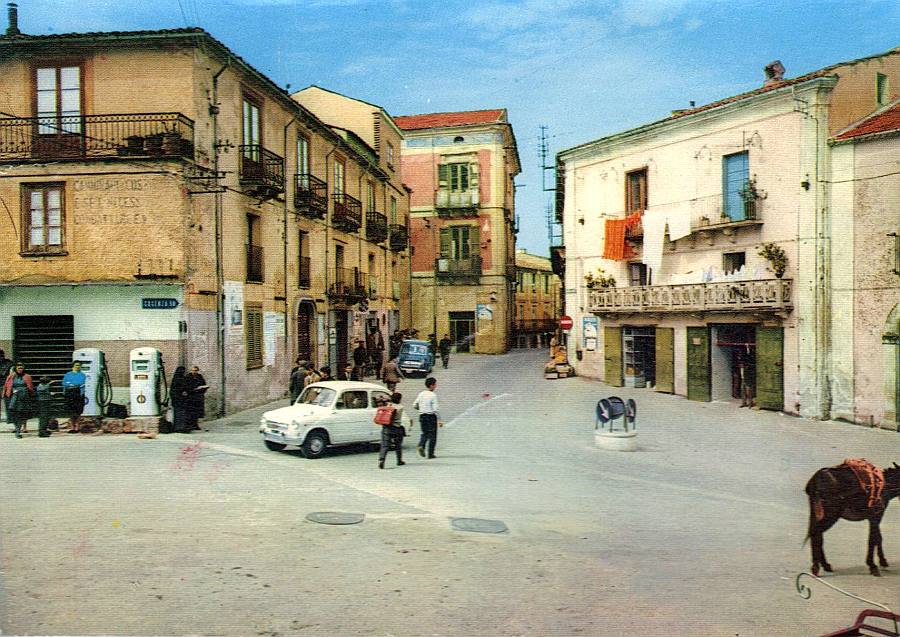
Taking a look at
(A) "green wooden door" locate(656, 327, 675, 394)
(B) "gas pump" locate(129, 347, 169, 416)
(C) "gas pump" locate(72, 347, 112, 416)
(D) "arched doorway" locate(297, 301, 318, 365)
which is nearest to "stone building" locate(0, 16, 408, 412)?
(C) "gas pump" locate(72, 347, 112, 416)

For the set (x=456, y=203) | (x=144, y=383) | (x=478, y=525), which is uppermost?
(x=456, y=203)

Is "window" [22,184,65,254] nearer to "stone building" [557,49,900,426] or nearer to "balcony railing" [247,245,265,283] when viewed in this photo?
"balcony railing" [247,245,265,283]

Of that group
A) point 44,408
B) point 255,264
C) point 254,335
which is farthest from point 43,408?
point 255,264

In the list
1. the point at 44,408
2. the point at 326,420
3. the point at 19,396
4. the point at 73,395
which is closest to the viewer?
the point at 326,420

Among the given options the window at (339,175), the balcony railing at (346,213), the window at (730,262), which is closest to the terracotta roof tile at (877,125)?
the window at (730,262)

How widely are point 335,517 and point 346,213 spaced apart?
22513 mm

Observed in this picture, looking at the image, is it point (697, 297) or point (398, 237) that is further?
point (398, 237)

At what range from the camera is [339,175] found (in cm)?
3123

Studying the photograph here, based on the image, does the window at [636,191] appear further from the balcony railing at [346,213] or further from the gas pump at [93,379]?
the gas pump at [93,379]

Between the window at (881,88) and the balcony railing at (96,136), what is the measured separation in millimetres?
19880

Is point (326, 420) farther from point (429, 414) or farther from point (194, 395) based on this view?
point (194, 395)

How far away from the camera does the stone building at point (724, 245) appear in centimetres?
2081

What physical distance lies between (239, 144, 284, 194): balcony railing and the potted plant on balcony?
15.4 metres

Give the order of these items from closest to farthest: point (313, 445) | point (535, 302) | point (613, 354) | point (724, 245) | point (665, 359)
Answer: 1. point (313, 445)
2. point (724, 245)
3. point (665, 359)
4. point (613, 354)
5. point (535, 302)
